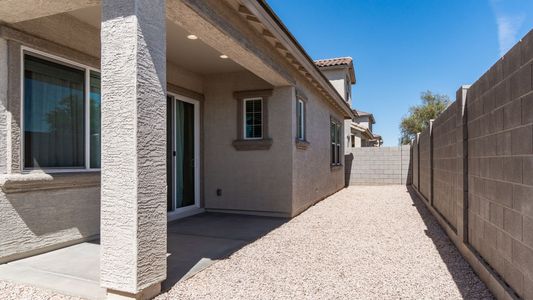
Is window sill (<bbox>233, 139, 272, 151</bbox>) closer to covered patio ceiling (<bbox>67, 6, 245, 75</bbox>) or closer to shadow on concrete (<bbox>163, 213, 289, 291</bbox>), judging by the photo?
shadow on concrete (<bbox>163, 213, 289, 291</bbox>)

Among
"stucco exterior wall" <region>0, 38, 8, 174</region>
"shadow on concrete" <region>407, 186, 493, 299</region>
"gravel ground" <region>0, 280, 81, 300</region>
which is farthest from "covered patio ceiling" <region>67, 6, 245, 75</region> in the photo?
"shadow on concrete" <region>407, 186, 493, 299</region>

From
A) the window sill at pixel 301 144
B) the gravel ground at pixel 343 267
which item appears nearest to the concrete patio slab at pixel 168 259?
the gravel ground at pixel 343 267

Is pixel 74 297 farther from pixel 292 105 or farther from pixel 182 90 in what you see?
pixel 292 105

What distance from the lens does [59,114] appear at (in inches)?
191

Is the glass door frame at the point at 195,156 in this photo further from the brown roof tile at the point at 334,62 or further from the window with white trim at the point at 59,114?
the brown roof tile at the point at 334,62

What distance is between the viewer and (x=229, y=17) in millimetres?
4703

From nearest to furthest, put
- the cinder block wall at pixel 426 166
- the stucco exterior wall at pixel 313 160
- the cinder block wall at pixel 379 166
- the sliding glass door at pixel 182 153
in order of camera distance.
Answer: the sliding glass door at pixel 182 153, the stucco exterior wall at pixel 313 160, the cinder block wall at pixel 426 166, the cinder block wall at pixel 379 166

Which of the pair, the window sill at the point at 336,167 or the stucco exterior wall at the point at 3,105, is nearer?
the stucco exterior wall at the point at 3,105

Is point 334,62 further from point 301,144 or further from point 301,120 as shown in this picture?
point 301,144

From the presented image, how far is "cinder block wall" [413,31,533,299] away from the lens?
101 inches

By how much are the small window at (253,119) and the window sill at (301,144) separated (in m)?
0.88

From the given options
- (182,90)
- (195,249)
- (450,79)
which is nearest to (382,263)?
(195,249)

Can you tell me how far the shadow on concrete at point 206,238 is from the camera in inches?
163

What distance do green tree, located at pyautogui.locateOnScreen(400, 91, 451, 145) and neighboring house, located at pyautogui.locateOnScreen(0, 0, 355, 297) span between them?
2856cm
